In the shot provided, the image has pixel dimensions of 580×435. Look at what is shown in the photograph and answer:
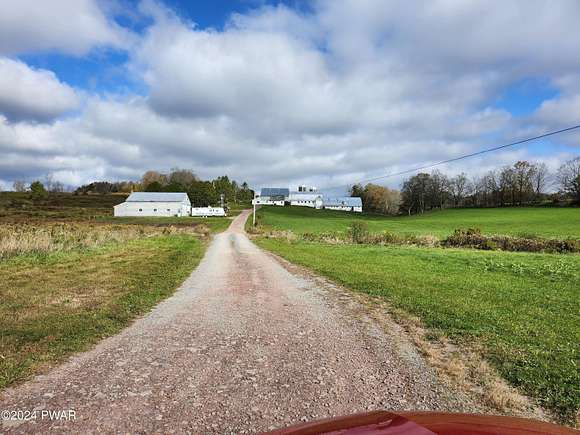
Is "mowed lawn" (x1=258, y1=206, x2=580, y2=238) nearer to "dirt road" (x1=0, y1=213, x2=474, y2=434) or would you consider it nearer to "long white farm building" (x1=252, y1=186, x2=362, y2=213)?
"dirt road" (x1=0, y1=213, x2=474, y2=434)

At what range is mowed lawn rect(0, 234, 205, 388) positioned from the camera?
6.17 metres

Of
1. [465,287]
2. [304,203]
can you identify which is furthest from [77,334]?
[304,203]

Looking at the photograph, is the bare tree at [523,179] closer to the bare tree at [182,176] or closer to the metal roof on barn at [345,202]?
the metal roof on barn at [345,202]

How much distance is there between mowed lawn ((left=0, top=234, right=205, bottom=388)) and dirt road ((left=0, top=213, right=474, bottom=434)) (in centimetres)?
50

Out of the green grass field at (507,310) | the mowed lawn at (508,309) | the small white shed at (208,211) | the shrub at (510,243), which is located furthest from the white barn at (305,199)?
the mowed lawn at (508,309)

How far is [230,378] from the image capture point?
5.12 meters

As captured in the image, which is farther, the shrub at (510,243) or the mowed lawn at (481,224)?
the mowed lawn at (481,224)

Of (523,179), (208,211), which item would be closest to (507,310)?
(208,211)

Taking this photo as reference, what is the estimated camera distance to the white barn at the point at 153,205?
9894 cm

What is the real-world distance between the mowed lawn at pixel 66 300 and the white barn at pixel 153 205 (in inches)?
3251

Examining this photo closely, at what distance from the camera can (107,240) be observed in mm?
32656

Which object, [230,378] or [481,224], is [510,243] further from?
[481,224]

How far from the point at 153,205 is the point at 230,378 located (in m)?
102

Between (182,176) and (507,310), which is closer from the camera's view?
(507,310)
